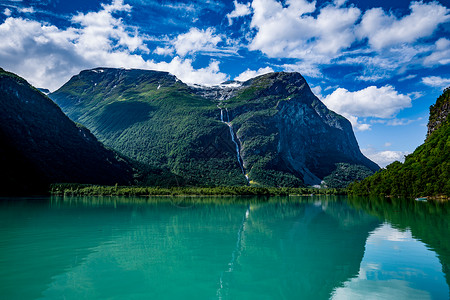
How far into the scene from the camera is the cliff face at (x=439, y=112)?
440 feet

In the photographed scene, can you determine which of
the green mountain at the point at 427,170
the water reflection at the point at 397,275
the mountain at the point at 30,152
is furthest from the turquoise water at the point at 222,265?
the mountain at the point at 30,152

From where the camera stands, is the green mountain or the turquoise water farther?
the green mountain

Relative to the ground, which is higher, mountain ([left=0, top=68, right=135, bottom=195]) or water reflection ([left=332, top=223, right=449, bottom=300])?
mountain ([left=0, top=68, right=135, bottom=195])

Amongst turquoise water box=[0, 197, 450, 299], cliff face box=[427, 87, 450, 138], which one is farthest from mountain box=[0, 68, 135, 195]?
cliff face box=[427, 87, 450, 138]

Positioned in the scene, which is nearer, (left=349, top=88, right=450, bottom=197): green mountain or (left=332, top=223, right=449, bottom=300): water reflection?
(left=332, top=223, right=449, bottom=300): water reflection

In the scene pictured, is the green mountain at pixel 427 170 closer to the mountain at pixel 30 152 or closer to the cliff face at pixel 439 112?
the cliff face at pixel 439 112

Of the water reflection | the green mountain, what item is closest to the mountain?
the water reflection

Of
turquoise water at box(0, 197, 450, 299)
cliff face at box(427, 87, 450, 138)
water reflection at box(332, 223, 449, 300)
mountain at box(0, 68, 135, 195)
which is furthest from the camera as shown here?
mountain at box(0, 68, 135, 195)

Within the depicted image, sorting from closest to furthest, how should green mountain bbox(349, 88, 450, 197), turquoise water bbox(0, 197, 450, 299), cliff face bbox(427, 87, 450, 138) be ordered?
turquoise water bbox(0, 197, 450, 299), green mountain bbox(349, 88, 450, 197), cliff face bbox(427, 87, 450, 138)

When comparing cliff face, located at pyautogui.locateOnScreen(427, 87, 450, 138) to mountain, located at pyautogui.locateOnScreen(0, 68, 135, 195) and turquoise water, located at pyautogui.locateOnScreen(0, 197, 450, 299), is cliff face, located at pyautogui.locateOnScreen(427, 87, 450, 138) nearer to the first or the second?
turquoise water, located at pyautogui.locateOnScreen(0, 197, 450, 299)

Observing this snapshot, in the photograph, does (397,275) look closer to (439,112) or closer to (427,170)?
(427,170)

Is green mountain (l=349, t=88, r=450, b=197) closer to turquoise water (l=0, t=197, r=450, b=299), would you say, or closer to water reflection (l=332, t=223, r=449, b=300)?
turquoise water (l=0, t=197, r=450, b=299)

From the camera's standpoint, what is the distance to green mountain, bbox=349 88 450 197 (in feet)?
312

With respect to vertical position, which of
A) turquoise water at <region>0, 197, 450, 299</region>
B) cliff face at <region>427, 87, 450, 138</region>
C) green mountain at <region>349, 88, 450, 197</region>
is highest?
cliff face at <region>427, 87, 450, 138</region>
